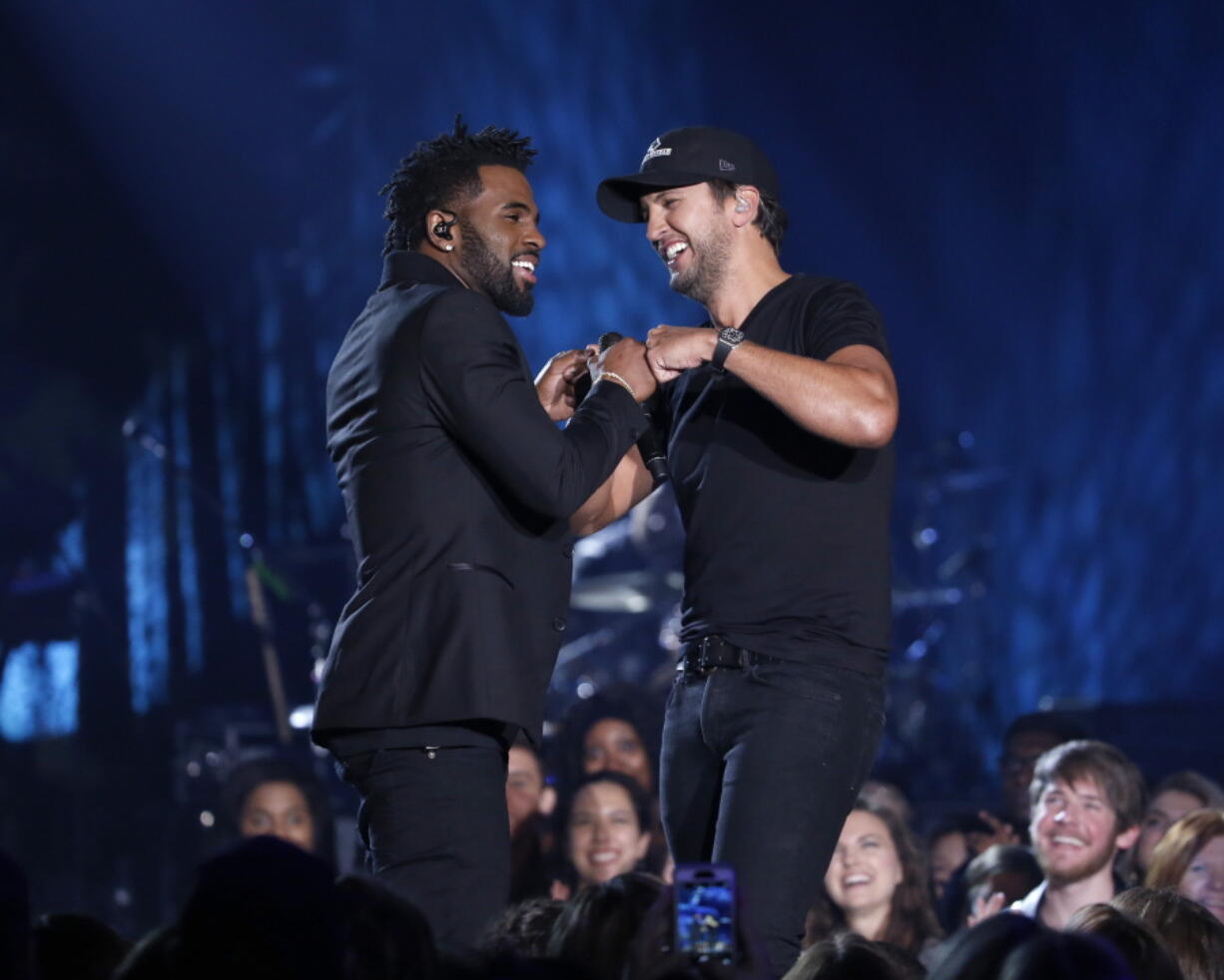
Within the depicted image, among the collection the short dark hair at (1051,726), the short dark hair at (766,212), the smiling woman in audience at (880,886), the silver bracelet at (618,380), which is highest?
the short dark hair at (766,212)

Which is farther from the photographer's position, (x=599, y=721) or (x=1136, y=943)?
(x=599, y=721)

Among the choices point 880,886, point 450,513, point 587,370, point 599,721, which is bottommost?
point 880,886

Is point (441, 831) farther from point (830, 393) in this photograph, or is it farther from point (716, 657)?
point (830, 393)

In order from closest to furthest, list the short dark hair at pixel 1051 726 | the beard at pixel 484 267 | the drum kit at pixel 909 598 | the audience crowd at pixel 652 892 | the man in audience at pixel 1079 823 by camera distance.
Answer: the audience crowd at pixel 652 892 → the beard at pixel 484 267 → the man in audience at pixel 1079 823 → the short dark hair at pixel 1051 726 → the drum kit at pixel 909 598

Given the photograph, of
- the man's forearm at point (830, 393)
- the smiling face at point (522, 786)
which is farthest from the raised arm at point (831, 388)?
the smiling face at point (522, 786)

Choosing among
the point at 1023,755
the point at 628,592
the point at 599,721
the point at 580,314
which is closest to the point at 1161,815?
the point at 1023,755

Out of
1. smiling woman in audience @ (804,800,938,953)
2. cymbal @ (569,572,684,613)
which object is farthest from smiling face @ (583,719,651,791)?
cymbal @ (569,572,684,613)

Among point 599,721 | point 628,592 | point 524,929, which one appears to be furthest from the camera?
point 628,592

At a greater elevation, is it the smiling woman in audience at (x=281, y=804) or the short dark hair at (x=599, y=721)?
the short dark hair at (x=599, y=721)

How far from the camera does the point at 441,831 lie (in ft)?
9.52

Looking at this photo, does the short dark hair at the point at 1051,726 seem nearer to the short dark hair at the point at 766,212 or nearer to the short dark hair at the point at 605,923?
the short dark hair at the point at 766,212

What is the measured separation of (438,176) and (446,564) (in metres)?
0.90

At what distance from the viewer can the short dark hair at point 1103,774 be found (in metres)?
5.07

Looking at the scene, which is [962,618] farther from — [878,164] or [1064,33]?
[1064,33]
